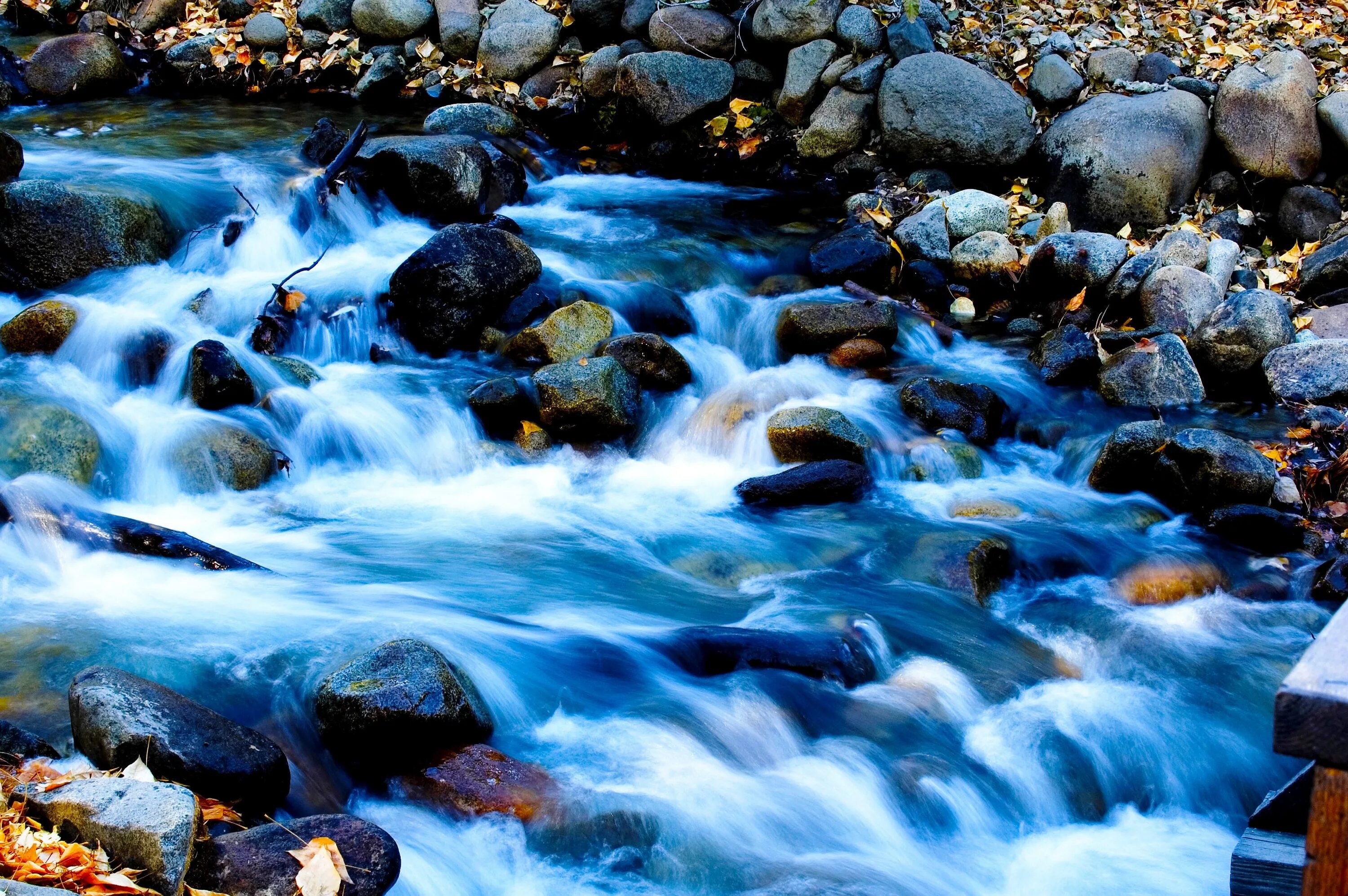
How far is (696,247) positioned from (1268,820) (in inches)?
293

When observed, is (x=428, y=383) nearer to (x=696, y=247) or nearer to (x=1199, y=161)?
(x=696, y=247)

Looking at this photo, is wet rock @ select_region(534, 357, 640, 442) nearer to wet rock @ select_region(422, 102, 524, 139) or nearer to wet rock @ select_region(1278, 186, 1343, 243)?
wet rock @ select_region(422, 102, 524, 139)

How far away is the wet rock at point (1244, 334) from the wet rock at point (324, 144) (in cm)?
717

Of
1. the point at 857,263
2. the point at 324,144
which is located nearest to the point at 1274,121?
the point at 857,263

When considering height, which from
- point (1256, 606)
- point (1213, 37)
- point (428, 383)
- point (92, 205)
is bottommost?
point (1256, 606)

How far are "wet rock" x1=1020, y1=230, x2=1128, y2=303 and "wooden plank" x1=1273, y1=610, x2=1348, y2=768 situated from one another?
681 cm

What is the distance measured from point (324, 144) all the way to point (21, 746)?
781cm

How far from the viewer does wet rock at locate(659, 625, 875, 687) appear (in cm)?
489

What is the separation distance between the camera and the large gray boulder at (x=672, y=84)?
11.3 meters

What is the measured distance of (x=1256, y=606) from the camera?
5.83 metres

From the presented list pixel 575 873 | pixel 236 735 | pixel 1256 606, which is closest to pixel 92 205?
pixel 236 735

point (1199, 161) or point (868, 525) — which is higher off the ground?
point (1199, 161)

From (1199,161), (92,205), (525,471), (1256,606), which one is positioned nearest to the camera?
(1256,606)

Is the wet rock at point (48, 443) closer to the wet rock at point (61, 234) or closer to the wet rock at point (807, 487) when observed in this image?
the wet rock at point (61, 234)
